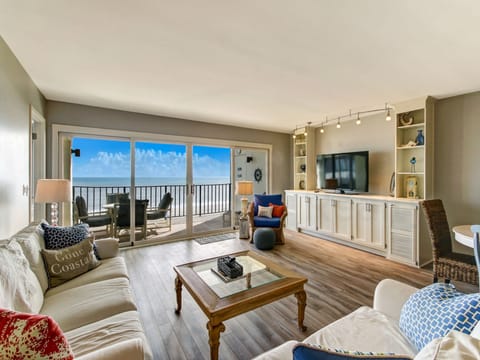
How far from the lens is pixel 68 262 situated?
192 cm

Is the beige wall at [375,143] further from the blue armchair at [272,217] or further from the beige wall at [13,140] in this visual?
the beige wall at [13,140]

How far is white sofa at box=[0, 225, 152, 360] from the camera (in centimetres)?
108

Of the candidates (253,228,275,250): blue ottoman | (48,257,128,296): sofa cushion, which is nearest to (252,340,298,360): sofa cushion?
(48,257,128,296): sofa cushion

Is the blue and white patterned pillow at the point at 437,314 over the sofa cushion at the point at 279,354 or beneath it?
over

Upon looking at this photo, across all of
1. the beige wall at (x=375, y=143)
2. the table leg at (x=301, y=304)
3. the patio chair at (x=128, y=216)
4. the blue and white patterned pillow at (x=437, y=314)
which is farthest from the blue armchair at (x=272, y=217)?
the blue and white patterned pillow at (x=437, y=314)

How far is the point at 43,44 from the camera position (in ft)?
6.74

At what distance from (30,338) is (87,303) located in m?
1.00

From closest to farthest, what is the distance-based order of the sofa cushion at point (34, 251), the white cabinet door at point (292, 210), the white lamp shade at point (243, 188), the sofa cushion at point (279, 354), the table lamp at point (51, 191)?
the sofa cushion at point (279, 354) < the sofa cushion at point (34, 251) < the table lamp at point (51, 191) < the white lamp shade at point (243, 188) < the white cabinet door at point (292, 210)

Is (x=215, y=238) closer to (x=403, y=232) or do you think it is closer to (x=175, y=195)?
(x=175, y=195)

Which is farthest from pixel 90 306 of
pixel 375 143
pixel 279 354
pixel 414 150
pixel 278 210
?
pixel 375 143

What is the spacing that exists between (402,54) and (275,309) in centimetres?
283

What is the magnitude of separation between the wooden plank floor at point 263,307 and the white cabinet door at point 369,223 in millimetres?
233

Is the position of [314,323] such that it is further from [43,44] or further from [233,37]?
[43,44]

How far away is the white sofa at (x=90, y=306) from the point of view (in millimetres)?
1080
